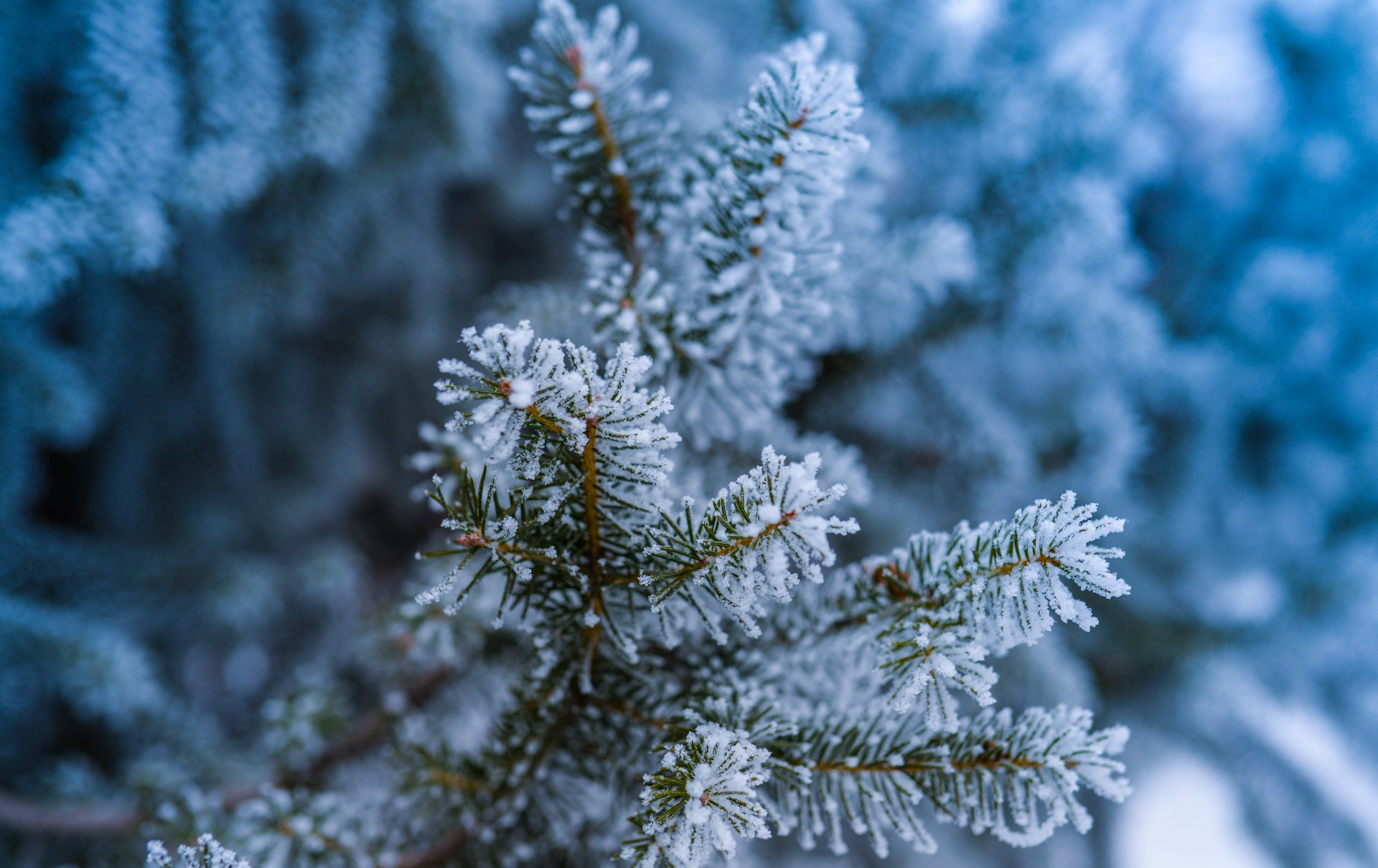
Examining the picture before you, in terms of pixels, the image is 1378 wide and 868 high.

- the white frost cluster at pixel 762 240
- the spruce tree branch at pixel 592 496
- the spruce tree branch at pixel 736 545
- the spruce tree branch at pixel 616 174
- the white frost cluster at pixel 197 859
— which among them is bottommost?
the white frost cluster at pixel 197 859

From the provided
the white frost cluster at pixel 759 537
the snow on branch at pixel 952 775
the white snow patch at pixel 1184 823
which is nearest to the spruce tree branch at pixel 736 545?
the white frost cluster at pixel 759 537

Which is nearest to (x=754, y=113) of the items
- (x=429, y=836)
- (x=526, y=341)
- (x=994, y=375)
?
(x=526, y=341)

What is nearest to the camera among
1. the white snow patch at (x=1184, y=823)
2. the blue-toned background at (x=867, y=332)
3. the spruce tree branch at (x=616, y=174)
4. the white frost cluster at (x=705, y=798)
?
the white frost cluster at (x=705, y=798)

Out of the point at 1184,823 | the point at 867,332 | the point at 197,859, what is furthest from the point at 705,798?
the point at 1184,823

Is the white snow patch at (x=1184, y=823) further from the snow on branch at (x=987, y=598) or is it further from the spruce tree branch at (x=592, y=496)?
the spruce tree branch at (x=592, y=496)

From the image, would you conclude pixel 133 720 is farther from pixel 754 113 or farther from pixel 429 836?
pixel 754 113
